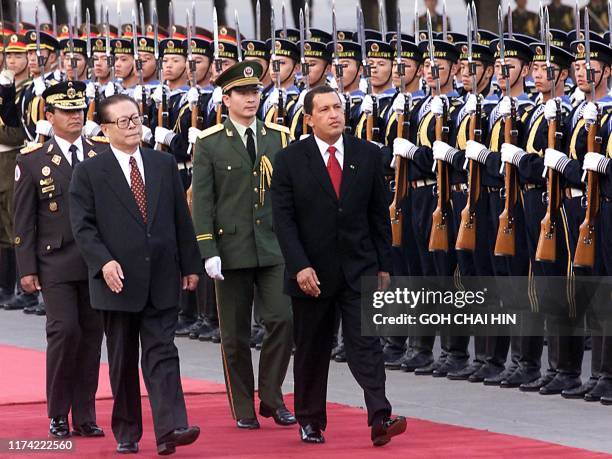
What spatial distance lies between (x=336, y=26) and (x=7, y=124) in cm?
354

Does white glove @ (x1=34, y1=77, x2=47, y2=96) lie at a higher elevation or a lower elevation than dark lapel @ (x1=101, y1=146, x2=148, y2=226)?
higher

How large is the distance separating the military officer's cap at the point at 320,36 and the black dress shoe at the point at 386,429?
184 inches

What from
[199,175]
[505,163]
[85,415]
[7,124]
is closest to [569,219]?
[505,163]

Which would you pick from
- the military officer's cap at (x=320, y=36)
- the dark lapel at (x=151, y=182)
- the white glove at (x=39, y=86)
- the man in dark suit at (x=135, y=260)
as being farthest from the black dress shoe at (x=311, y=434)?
the white glove at (x=39, y=86)

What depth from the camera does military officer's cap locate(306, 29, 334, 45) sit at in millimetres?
12703

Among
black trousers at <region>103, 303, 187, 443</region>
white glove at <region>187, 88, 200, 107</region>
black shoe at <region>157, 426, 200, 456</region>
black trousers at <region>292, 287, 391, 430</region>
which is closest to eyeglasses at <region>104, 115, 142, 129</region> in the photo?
black trousers at <region>103, 303, 187, 443</region>

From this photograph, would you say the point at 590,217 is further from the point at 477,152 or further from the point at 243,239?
the point at 243,239

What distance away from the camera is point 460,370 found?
11.2m

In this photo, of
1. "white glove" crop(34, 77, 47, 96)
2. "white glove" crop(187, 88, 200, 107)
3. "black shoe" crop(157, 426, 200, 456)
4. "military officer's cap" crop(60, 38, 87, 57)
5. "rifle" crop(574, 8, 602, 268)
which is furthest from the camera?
"military officer's cap" crop(60, 38, 87, 57)

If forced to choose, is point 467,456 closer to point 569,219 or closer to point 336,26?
point 569,219

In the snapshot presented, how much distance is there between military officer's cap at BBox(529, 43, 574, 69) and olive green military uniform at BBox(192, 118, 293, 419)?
209 cm

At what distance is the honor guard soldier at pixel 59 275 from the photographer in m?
8.91

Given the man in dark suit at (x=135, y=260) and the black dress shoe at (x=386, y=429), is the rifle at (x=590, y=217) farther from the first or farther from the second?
the man in dark suit at (x=135, y=260)

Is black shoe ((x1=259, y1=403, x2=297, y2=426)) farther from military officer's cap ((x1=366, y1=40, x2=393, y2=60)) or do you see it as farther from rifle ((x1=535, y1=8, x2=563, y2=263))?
military officer's cap ((x1=366, y1=40, x2=393, y2=60))
